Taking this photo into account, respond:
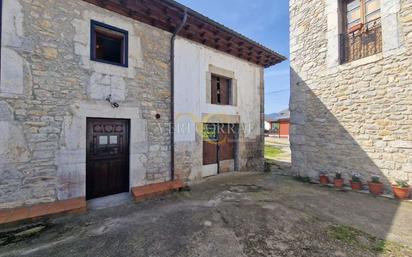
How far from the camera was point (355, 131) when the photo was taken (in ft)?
17.8

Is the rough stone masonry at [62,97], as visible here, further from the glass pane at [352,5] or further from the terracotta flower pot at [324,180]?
the glass pane at [352,5]

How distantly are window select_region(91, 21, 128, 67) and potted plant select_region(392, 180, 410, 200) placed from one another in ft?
22.8

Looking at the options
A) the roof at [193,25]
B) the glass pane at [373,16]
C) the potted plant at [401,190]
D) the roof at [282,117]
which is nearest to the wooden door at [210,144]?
the roof at [193,25]

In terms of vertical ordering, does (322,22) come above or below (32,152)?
above

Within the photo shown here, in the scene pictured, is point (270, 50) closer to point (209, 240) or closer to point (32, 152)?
point (209, 240)

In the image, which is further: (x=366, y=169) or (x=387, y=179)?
(x=366, y=169)

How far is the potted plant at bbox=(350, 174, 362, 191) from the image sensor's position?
5.22 m

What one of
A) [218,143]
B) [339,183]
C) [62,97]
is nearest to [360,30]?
[339,183]

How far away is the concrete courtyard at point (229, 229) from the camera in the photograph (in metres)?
2.56

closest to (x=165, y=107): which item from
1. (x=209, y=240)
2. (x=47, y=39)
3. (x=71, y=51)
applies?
(x=71, y=51)

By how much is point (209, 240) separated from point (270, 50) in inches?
270

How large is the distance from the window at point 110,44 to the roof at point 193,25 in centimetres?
45

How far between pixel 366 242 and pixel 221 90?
5374mm

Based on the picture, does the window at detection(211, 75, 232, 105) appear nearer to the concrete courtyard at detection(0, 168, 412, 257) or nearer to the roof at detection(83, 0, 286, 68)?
the roof at detection(83, 0, 286, 68)
